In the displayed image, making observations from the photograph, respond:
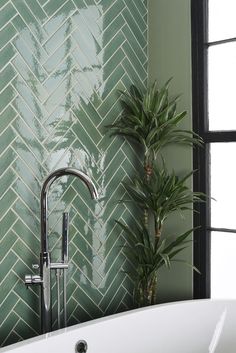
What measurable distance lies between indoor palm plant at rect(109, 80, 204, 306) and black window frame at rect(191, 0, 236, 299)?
58mm

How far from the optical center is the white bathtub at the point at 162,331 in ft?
6.88

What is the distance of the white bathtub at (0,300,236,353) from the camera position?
2098 mm

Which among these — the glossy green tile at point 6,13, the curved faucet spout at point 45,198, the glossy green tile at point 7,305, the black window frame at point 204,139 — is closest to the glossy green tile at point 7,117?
the curved faucet spout at point 45,198

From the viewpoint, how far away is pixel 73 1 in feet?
8.21

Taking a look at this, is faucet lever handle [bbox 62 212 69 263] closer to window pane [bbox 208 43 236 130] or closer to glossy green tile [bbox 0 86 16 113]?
glossy green tile [bbox 0 86 16 113]

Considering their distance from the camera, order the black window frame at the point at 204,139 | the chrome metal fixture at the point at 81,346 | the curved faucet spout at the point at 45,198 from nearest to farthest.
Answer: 1. the chrome metal fixture at the point at 81,346
2. the curved faucet spout at the point at 45,198
3. the black window frame at the point at 204,139

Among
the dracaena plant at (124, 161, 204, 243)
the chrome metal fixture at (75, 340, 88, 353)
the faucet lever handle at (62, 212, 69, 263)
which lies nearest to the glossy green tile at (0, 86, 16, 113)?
the faucet lever handle at (62, 212, 69, 263)

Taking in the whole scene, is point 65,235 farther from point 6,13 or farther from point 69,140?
point 6,13

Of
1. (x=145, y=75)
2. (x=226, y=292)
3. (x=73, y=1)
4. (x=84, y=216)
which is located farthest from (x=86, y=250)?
(x=73, y=1)

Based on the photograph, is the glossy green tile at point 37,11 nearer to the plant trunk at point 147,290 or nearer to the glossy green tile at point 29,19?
the glossy green tile at point 29,19

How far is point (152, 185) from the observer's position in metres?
2.72

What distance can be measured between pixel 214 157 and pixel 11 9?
127 cm

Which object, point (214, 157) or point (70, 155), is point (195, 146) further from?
point (70, 155)

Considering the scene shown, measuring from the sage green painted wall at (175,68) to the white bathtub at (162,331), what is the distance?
0.34 meters
